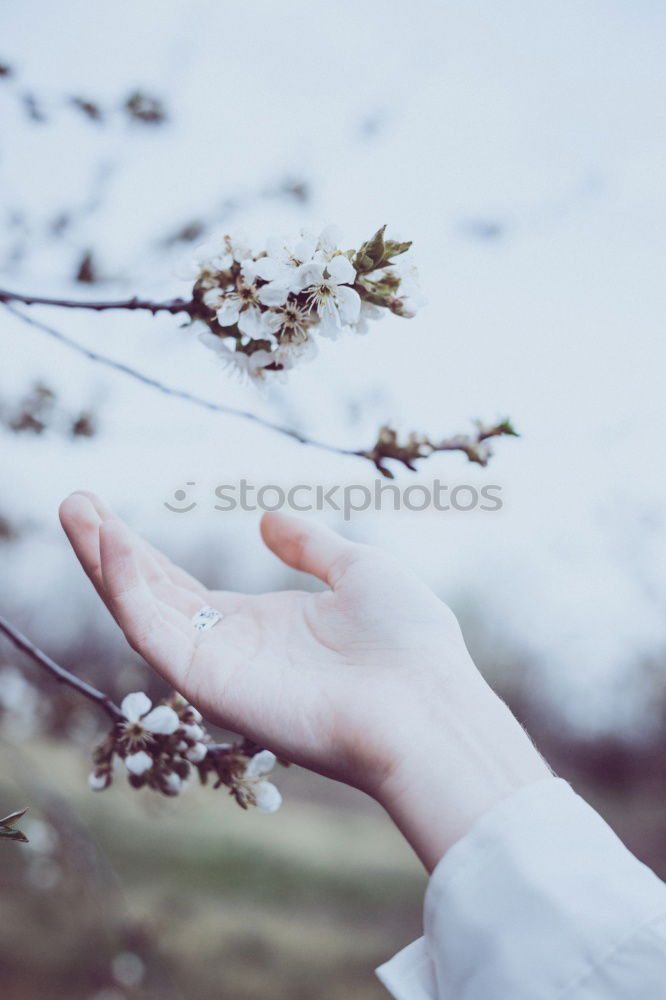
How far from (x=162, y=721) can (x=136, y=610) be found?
16cm

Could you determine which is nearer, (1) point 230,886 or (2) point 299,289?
(2) point 299,289

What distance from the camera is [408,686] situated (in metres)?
0.79

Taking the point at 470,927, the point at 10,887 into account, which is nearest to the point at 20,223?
the point at 470,927

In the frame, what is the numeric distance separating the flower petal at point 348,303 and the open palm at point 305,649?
0.36 m

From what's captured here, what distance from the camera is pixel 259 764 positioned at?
925 millimetres

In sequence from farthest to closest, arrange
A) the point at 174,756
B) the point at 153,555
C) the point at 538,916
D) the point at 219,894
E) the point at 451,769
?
the point at 219,894
the point at 153,555
the point at 174,756
the point at 451,769
the point at 538,916

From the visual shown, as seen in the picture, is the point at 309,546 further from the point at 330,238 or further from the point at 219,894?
the point at 219,894

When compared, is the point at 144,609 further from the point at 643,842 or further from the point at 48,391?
the point at 643,842

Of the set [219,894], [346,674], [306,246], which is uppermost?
[306,246]

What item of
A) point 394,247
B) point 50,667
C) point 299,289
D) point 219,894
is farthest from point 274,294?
point 219,894

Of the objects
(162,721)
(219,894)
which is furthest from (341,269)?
(219,894)

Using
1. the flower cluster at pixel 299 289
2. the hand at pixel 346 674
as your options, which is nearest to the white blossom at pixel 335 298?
the flower cluster at pixel 299 289

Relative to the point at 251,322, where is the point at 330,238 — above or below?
above

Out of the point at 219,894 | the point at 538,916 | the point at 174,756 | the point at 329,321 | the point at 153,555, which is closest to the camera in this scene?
the point at 538,916
